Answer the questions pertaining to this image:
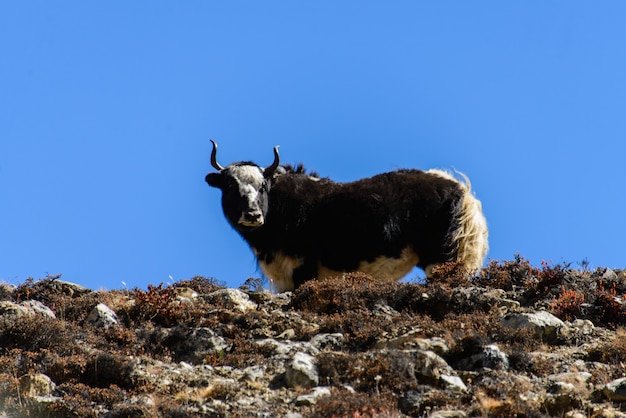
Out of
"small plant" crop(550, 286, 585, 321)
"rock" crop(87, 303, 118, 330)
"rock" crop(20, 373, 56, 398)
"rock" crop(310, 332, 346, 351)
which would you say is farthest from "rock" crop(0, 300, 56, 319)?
"small plant" crop(550, 286, 585, 321)

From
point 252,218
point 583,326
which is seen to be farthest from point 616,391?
point 252,218

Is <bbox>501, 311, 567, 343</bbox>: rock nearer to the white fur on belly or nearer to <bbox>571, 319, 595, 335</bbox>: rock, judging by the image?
<bbox>571, 319, 595, 335</bbox>: rock

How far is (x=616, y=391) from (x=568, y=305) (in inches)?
127

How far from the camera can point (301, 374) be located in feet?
34.2

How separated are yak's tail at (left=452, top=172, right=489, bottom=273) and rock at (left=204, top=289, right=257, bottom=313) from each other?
4478 mm

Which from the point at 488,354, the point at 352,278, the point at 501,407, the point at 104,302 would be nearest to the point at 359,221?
the point at 352,278

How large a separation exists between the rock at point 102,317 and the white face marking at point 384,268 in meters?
5.02

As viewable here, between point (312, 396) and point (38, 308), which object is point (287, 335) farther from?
point (38, 308)

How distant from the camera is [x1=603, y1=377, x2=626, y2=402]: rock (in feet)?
32.0

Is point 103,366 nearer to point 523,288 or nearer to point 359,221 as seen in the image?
point 523,288

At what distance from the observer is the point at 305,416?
943 centimetres

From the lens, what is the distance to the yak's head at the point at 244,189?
56.1 ft

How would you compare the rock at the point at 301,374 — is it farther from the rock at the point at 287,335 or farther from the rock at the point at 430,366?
the rock at the point at 287,335

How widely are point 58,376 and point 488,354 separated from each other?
4315 mm
